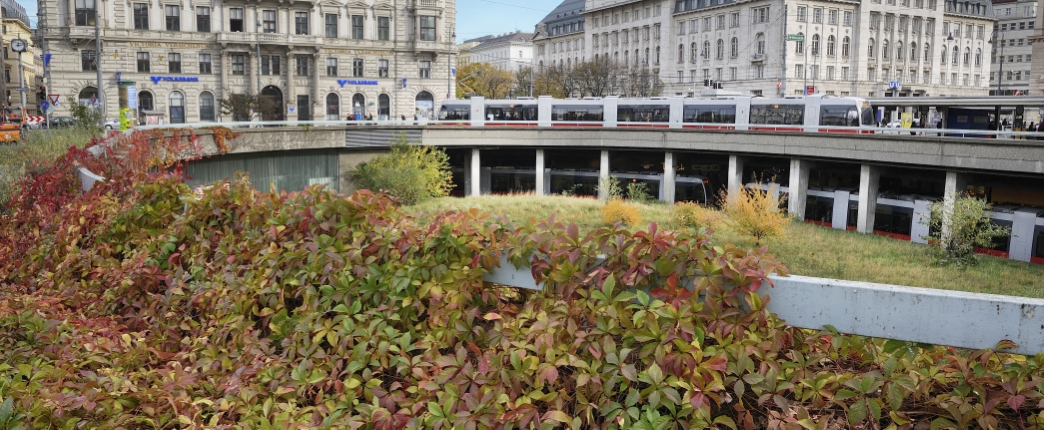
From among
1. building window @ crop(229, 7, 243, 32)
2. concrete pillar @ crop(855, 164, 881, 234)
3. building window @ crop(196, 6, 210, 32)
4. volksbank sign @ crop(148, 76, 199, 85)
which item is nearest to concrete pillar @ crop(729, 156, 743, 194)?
concrete pillar @ crop(855, 164, 881, 234)

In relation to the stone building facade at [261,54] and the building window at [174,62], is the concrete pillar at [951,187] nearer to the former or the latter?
the stone building facade at [261,54]

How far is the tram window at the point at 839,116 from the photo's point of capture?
160 ft

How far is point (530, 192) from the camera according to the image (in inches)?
2295

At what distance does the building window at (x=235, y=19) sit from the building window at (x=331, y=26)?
6845 mm

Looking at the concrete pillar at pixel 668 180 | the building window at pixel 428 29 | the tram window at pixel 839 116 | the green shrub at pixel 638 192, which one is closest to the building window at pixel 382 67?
the building window at pixel 428 29

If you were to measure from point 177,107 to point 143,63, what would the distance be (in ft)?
13.4

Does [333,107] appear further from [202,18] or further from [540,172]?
[540,172]

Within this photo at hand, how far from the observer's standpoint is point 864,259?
3397 centimetres

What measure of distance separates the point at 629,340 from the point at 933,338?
1.65 m

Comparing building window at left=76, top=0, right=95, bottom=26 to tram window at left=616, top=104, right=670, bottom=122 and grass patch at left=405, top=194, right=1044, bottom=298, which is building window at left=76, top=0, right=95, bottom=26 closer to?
grass patch at left=405, top=194, right=1044, bottom=298

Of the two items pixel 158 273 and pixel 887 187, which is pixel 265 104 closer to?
pixel 887 187

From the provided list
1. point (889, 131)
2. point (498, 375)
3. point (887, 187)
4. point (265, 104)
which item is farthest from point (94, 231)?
point (265, 104)

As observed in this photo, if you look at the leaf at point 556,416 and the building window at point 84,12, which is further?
the building window at point 84,12

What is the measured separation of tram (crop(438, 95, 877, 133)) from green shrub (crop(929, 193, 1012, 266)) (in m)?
8.80
